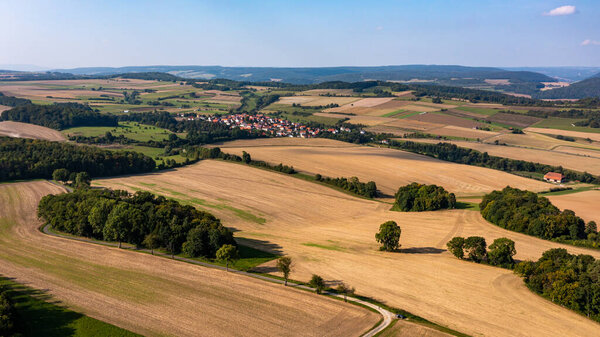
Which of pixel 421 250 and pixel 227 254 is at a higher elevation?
pixel 227 254

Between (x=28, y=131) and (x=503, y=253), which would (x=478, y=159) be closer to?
(x=503, y=253)

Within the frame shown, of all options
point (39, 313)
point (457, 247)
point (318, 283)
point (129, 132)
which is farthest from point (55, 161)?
point (457, 247)

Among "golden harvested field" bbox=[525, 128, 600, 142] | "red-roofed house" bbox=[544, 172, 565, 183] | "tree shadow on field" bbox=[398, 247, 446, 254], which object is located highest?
"golden harvested field" bbox=[525, 128, 600, 142]

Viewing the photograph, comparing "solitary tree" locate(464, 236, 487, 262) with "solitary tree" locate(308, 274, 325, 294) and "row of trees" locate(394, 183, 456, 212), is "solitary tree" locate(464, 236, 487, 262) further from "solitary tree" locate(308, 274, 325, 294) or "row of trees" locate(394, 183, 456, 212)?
"row of trees" locate(394, 183, 456, 212)

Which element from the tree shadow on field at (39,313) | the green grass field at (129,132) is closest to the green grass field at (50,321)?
the tree shadow on field at (39,313)

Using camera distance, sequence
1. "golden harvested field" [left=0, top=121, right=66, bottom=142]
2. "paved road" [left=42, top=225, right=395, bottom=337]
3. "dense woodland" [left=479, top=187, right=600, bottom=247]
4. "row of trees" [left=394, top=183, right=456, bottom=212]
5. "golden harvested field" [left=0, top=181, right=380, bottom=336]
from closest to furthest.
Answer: "golden harvested field" [left=0, top=181, right=380, bottom=336] < "paved road" [left=42, top=225, right=395, bottom=337] < "dense woodland" [left=479, top=187, right=600, bottom=247] < "row of trees" [left=394, top=183, right=456, bottom=212] < "golden harvested field" [left=0, top=121, right=66, bottom=142]

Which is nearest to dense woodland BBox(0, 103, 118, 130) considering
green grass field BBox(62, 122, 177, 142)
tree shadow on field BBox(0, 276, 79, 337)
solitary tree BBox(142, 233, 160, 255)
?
green grass field BBox(62, 122, 177, 142)

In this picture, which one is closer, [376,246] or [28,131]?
[376,246]
